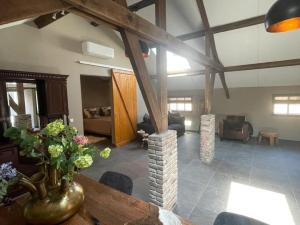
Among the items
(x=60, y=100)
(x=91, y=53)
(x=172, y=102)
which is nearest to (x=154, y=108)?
(x=60, y=100)

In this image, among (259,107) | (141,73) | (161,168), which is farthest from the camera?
(259,107)

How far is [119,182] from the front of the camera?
1.85m

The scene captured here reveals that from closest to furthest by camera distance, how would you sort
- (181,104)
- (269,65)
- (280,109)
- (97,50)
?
(269,65), (97,50), (280,109), (181,104)

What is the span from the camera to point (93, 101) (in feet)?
28.6

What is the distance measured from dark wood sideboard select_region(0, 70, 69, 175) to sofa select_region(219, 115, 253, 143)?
550 cm

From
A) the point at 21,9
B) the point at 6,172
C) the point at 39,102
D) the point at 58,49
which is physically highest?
the point at 58,49

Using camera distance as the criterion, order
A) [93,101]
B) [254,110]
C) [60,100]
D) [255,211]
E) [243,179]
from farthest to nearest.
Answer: [93,101]
[254,110]
[60,100]
[243,179]
[255,211]

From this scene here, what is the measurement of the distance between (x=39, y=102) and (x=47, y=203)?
337 centimetres

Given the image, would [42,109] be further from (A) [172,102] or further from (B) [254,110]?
(B) [254,110]

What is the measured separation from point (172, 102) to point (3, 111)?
7.06 meters

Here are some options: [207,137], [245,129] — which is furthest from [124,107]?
[245,129]

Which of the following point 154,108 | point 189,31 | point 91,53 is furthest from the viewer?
point 91,53

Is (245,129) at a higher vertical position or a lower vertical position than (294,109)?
→ lower

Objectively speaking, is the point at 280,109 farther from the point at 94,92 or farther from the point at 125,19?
the point at 94,92
